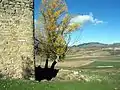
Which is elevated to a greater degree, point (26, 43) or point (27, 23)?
point (27, 23)

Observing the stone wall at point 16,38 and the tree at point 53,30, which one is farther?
the tree at point 53,30

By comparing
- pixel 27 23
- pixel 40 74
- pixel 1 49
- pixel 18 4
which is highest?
pixel 18 4

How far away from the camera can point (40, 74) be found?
31125mm

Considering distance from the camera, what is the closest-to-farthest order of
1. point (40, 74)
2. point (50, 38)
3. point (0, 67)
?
point (0, 67), point (40, 74), point (50, 38)

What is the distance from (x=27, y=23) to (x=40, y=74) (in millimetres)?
7929

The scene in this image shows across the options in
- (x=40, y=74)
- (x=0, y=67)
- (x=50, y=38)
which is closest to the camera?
(x=0, y=67)

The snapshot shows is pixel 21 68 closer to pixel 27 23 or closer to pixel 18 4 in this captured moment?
pixel 27 23

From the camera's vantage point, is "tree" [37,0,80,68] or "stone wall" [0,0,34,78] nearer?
"stone wall" [0,0,34,78]

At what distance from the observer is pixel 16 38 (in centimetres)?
2453

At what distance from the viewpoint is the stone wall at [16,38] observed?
78.8 ft

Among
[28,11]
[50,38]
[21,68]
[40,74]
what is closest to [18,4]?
[28,11]

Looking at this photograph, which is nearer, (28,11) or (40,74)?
(28,11)

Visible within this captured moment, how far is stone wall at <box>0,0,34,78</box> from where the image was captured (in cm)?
2403

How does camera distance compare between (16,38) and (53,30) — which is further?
(53,30)
